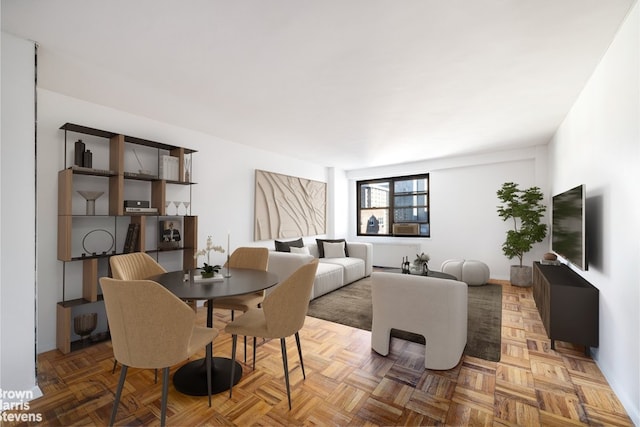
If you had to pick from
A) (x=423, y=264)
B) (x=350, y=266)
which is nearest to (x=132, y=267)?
(x=423, y=264)

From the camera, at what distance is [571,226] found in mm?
2828

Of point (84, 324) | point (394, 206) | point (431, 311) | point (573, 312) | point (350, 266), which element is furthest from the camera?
point (394, 206)

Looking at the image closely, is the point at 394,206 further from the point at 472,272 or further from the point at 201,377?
the point at 201,377

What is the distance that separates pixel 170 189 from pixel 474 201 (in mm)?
5479

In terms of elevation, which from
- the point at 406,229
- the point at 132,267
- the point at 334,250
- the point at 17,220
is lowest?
the point at 334,250

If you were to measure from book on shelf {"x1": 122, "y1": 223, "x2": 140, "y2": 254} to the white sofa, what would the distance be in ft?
5.78

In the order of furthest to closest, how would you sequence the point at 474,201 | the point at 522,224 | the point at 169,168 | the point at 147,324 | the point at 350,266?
the point at 474,201 < the point at 350,266 < the point at 522,224 < the point at 169,168 < the point at 147,324

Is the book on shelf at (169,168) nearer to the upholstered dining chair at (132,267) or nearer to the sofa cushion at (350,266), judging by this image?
the upholstered dining chair at (132,267)

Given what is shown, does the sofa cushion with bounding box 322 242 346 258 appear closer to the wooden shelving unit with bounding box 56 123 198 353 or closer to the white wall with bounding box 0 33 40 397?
the wooden shelving unit with bounding box 56 123 198 353

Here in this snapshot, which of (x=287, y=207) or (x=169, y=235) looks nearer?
(x=169, y=235)

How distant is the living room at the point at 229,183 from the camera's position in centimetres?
189

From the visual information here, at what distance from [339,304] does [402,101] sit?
2700mm

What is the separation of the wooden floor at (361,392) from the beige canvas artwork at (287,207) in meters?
2.63

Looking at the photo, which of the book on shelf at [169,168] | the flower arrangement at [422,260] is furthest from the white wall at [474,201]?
the book on shelf at [169,168]
